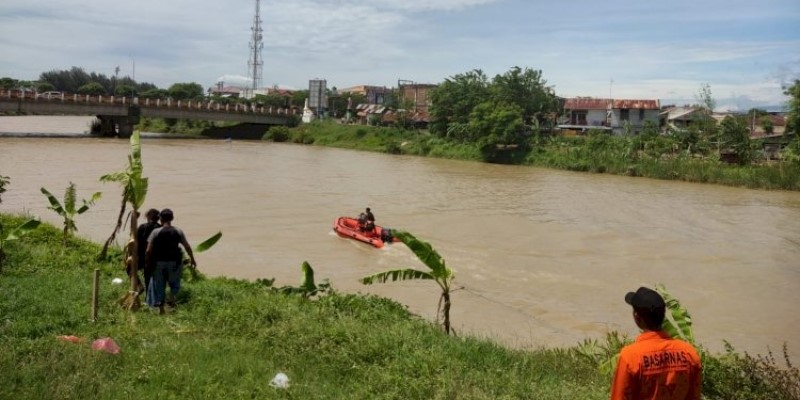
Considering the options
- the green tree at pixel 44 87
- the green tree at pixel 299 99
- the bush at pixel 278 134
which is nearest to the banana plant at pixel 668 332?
the bush at pixel 278 134

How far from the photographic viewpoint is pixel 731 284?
14828mm

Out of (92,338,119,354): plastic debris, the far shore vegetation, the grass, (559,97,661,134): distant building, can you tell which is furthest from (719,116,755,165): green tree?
(92,338,119,354): plastic debris

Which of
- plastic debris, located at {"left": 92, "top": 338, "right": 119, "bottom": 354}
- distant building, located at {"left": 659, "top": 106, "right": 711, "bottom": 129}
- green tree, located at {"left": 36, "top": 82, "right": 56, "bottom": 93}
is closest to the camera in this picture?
plastic debris, located at {"left": 92, "top": 338, "right": 119, "bottom": 354}

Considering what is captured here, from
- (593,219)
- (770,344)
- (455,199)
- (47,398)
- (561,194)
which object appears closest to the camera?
(47,398)

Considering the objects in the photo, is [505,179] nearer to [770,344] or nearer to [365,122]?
[770,344]

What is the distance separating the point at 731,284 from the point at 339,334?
11.3 metres

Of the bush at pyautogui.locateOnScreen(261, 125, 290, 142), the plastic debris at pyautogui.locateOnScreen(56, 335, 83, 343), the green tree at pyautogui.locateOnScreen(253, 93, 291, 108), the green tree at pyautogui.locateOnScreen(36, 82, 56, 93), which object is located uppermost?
the green tree at pyautogui.locateOnScreen(36, 82, 56, 93)

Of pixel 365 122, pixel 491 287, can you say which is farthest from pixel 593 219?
pixel 365 122

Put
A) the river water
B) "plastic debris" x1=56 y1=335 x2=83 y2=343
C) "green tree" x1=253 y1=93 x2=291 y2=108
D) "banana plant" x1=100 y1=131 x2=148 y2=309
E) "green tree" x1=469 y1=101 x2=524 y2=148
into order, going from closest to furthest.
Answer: "plastic debris" x1=56 y1=335 x2=83 y2=343 < "banana plant" x1=100 y1=131 x2=148 y2=309 < the river water < "green tree" x1=469 y1=101 x2=524 y2=148 < "green tree" x1=253 y1=93 x2=291 y2=108

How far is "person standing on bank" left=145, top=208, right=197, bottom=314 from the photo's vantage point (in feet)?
26.0

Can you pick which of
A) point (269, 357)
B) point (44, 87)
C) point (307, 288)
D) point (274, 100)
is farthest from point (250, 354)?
point (44, 87)

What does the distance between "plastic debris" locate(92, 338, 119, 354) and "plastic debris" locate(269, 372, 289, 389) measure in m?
1.53

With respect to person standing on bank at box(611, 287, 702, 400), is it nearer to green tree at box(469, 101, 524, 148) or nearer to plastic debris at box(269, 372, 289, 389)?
plastic debris at box(269, 372, 289, 389)

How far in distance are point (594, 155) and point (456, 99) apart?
53.0 ft
